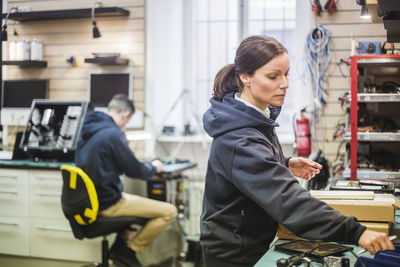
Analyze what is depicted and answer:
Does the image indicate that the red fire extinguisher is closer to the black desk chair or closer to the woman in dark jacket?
the black desk chair

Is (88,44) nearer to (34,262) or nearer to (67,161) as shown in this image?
(67,161)

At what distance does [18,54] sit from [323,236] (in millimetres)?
4389

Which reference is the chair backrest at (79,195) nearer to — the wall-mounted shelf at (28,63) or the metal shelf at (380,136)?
the metal shelf at (380,136)

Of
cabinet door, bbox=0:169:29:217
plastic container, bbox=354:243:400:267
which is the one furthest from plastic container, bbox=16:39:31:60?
plastic container, bbox=354:243:400:267

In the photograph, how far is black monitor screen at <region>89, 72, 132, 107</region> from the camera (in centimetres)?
477

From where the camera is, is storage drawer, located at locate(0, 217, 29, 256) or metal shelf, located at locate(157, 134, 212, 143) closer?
storage drawer, located at locate(0, 217, 29, 256)

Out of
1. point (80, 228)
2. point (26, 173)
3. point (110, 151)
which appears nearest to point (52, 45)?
point (26, 173)

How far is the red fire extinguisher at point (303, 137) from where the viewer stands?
4.09 metres

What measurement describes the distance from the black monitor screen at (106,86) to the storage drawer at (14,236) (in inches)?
50.3

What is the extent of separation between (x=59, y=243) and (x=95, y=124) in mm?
1093

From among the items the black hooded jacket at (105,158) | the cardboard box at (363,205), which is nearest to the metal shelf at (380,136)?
the cardboard box at (363,205)

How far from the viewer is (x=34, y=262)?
418 centimetres

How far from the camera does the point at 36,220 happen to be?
4078 millimetres

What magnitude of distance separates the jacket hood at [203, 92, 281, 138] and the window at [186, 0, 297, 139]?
2.99 metres
